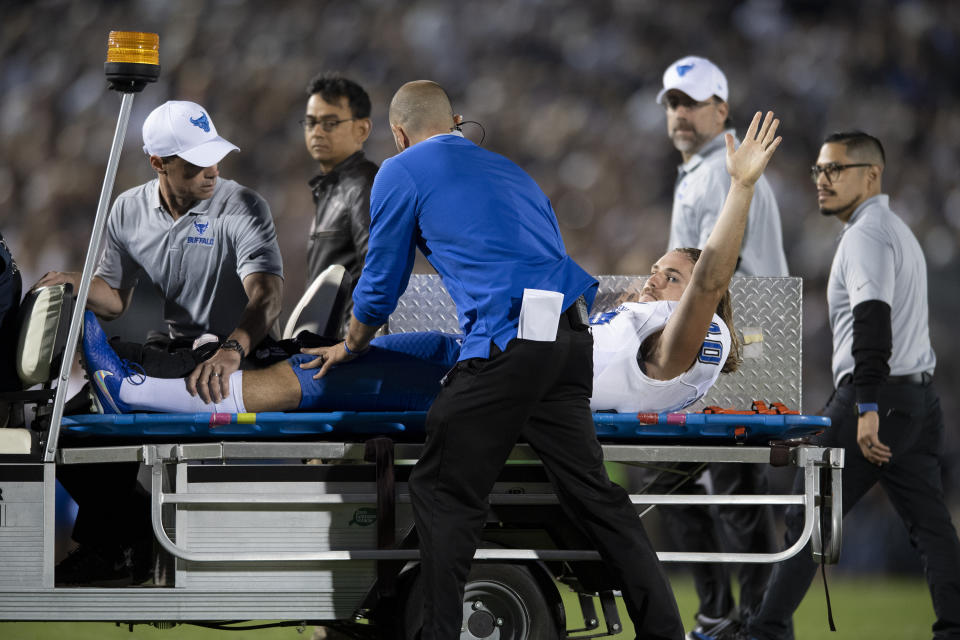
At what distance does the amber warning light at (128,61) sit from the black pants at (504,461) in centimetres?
106

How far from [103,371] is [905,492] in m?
2.68

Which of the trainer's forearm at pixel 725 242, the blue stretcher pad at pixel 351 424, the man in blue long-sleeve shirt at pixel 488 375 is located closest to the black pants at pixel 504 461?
the man in blue long-sleeve shirt at pixel 488 375

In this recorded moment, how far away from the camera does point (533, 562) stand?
3082 mm

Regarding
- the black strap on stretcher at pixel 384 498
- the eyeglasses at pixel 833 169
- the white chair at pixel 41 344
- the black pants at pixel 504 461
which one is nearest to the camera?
the black pants at pixel 504 461

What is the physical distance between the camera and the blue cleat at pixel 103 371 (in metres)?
3.12

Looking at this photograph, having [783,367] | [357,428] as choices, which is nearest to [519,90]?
[783,367]

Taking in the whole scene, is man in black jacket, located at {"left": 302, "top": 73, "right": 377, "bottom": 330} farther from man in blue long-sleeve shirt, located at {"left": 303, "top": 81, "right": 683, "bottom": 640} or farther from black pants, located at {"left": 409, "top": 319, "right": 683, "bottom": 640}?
black pants, located at {"left": 409, "top": 319, "right": 683, "bottom": 640}

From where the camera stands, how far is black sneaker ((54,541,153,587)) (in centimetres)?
317

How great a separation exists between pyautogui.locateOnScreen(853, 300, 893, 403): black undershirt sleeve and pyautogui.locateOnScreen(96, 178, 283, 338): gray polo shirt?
2004 millimetres

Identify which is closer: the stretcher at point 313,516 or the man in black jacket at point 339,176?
the stretcher at point 313,516

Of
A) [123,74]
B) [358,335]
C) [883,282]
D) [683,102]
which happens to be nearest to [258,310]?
[358,335]

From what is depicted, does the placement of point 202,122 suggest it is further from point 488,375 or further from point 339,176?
point 488,375

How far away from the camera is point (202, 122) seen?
3.79m

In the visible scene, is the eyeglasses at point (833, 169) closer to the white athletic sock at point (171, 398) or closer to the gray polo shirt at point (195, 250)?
the gray polo shirt at point (195, 250)
